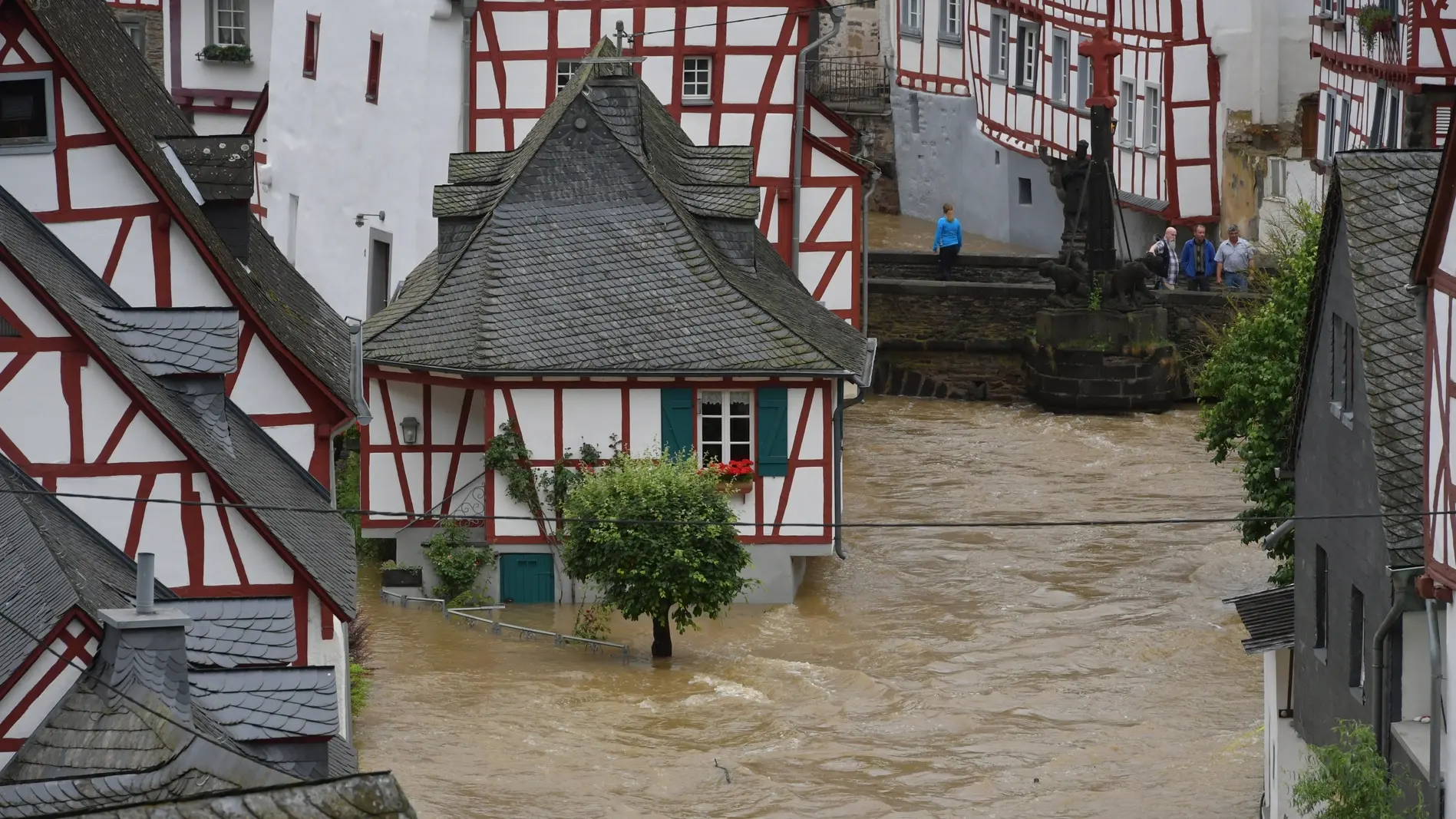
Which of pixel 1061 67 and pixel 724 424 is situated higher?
pixel 1061 67

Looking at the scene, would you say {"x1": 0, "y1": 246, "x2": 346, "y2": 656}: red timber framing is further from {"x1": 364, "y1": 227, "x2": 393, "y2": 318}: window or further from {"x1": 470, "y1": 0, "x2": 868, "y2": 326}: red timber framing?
{"x1": 364, "y1": 227, "x2": 393, "y2": 318}: window

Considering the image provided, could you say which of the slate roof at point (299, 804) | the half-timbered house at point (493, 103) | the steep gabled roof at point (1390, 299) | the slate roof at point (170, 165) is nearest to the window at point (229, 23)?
the half-timbered house at point (493, 103)

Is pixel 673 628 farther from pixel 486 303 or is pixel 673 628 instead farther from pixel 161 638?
pixel 161 638

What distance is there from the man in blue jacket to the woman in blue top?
364 centimetres

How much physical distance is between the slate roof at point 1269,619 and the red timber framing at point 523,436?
7.24m

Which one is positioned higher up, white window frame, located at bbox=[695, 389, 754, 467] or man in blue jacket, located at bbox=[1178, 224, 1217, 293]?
man in blue jacket, located at bbox=[1178, 224, 1217, 293]

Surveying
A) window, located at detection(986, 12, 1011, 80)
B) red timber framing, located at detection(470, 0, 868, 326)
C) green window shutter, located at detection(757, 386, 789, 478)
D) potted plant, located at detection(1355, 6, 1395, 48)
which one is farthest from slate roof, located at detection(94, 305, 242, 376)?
window, located at detection(986, 12, 1011, 80)

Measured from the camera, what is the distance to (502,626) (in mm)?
27641

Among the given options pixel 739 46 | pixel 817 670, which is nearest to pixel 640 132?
pixel 739 46

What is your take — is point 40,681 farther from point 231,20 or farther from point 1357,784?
point 231,20

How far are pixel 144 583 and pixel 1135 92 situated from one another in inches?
1279

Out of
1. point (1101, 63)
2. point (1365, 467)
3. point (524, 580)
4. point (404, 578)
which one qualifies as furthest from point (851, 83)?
point (1365, 467)

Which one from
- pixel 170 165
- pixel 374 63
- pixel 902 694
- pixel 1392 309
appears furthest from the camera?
pixel 374 63

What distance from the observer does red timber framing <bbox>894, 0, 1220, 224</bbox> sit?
43906mm
